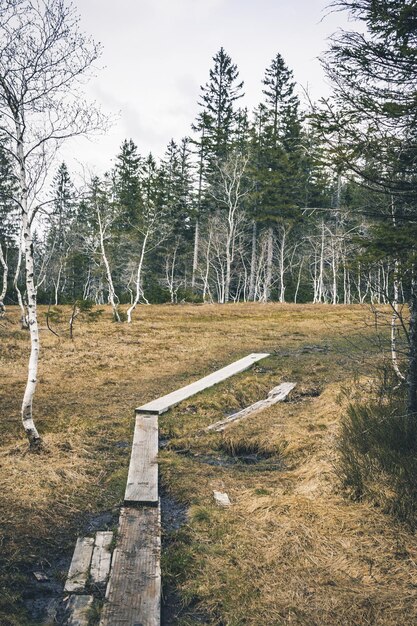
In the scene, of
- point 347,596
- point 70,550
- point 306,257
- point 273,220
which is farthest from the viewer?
point 306,257

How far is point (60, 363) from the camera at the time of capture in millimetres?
13453

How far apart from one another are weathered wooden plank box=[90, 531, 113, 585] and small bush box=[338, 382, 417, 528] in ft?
8.48

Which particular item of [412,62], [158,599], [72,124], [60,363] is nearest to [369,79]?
[412,62]

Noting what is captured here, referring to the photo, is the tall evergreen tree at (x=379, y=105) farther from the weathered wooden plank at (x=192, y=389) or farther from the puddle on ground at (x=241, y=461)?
the weathered wooden plank at (x=192, y=389)

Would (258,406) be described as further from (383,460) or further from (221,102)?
(221,102)

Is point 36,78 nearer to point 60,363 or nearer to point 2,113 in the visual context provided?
point 2,113

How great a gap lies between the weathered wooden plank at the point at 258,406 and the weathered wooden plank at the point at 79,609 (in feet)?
14.7

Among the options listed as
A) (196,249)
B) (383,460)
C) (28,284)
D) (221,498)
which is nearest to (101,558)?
→ (221,498)

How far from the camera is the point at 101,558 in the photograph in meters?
4.10

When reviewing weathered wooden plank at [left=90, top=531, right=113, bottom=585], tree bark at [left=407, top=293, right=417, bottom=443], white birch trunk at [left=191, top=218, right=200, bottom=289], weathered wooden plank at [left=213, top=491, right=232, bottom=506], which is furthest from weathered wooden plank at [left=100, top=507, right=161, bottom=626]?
white birch trunk at [left=191, top=218, right=200, bottom=289]

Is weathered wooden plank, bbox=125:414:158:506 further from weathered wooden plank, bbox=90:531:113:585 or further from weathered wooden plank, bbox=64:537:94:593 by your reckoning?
weathered wooden plank, bbox=64:537:94:593

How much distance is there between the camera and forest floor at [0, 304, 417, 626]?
344 cm

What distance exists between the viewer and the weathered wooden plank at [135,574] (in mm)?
3217

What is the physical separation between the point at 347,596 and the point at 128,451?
4.42m
